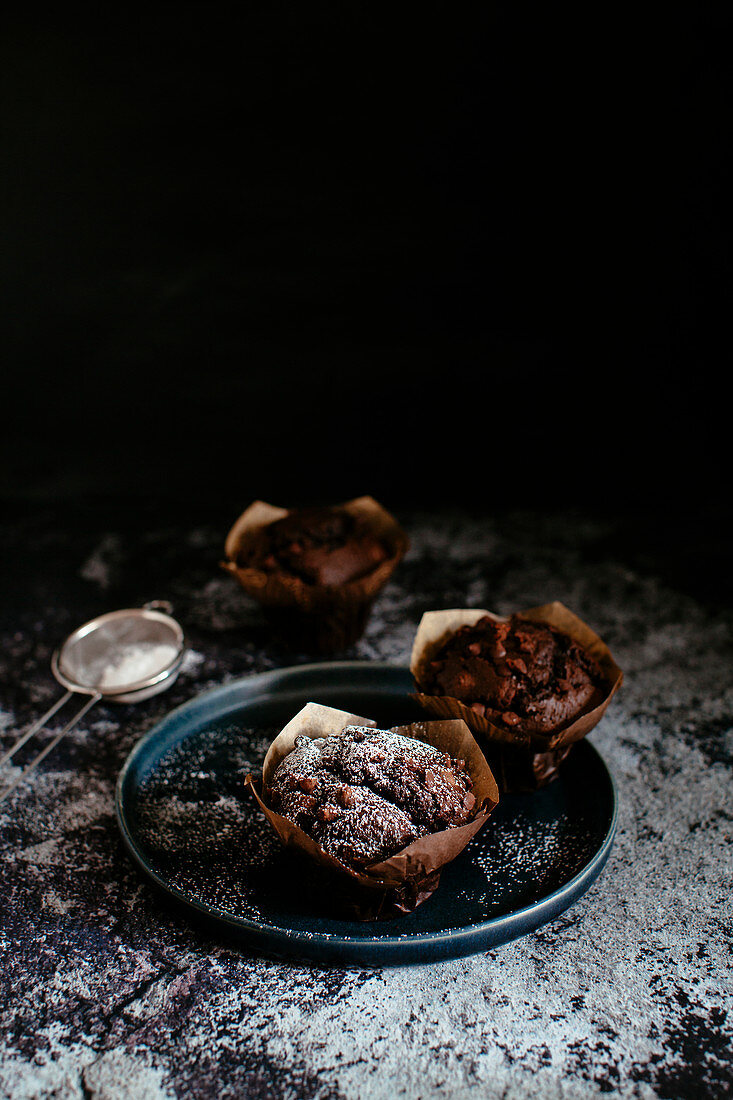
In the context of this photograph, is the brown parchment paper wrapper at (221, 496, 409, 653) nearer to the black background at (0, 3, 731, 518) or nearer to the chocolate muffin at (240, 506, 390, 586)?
the chocolate muffin at (240, 506, 390, 586)

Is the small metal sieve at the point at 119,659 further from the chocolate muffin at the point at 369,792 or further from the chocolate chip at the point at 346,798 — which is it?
the chocolate chip at the point at 346,798

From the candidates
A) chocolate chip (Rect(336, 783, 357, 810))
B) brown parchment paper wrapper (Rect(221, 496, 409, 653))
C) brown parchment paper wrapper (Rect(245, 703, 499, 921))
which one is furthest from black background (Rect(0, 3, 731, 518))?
chocolate chip (Rect(336, 783, 357, 810))

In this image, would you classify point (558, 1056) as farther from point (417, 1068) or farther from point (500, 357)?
point (500, 357)

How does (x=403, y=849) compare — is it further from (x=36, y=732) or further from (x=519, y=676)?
(x=36, y=732)

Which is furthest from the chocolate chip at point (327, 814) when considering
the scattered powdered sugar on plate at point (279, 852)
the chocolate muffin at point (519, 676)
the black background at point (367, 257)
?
the black background at point (367, 257)

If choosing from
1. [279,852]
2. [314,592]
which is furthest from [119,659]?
[279,852]
